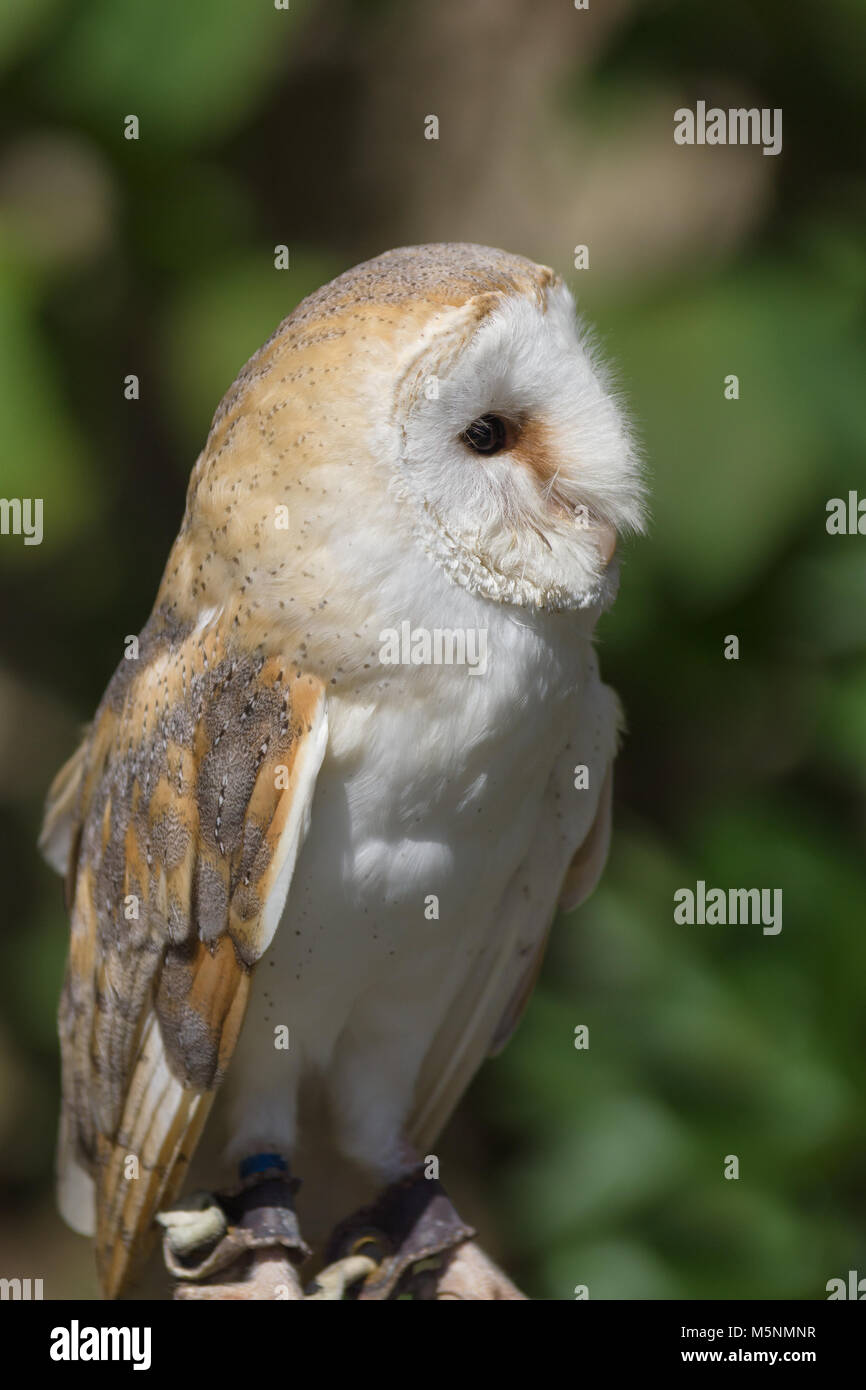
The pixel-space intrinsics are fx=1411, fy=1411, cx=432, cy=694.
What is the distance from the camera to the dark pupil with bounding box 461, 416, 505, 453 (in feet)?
4.48

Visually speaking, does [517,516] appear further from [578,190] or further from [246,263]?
[578,190]

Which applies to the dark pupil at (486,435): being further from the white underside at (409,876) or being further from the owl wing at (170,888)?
the owl wing at (170,888)

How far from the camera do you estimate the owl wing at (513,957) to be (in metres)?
1.76

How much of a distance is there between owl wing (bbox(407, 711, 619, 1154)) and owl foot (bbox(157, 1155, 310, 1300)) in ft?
0.97

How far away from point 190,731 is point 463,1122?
2534mm

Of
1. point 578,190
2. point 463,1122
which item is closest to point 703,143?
point 578,190

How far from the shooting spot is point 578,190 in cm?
348

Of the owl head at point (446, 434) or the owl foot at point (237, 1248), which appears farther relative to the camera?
the owl foot at point (237, 1248)

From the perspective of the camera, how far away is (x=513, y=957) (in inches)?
72.9

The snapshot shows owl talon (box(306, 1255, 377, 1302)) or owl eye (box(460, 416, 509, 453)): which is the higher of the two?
owl eye (box(460, 416, 509, 453))

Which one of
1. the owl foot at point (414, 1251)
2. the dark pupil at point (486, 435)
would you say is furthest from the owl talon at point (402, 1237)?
the dark pupil at point (486, 435)

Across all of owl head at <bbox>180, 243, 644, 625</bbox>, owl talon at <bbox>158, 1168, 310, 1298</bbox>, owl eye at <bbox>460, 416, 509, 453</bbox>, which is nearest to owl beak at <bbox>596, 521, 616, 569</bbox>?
owl head at <bbox>180, 243, 644, 625</bbox>

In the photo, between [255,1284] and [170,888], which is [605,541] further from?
[255,1284]

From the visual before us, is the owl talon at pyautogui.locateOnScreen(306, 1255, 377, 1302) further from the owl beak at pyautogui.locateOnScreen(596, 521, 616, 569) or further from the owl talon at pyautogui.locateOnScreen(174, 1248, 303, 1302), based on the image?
the owl beak at pyautogui.locateOnScreen(596, 521, 616, 569)
